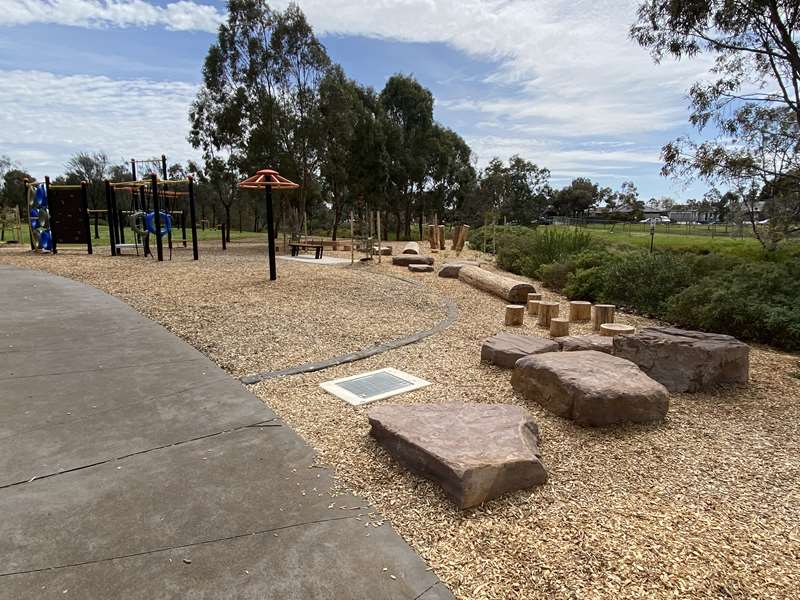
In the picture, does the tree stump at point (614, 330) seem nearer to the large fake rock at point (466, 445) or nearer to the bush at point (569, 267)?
the large fake rock at point (466, 445)

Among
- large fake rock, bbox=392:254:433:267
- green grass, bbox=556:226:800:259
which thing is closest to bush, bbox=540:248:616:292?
green grass, bbox=556:226:800:259

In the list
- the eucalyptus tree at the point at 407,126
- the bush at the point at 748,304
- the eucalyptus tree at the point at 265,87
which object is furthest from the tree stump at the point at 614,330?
the eucalyptus tree at the point at 407,126

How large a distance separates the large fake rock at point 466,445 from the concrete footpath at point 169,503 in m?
0.44

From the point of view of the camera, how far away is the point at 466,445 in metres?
2.79

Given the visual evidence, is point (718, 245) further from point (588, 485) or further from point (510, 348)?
point (588, 485)

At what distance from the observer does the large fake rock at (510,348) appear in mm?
4770

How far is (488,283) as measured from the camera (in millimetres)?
10266

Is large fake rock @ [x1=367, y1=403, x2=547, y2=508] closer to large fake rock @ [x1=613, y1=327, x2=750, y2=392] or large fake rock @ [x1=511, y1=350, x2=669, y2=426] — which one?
large fake rock @ [x1=511, y1=350, x2=669, y2=426]

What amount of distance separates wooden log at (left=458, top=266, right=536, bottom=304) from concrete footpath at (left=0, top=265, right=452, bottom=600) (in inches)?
250

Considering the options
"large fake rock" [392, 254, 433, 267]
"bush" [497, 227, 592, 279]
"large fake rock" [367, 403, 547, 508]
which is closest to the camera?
"large fake rock" [367, 403, 547, 508]

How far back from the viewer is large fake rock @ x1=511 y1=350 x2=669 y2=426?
11.5 feet

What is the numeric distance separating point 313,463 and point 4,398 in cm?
253

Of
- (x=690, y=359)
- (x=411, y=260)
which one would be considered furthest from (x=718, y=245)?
(x=690, y=359)

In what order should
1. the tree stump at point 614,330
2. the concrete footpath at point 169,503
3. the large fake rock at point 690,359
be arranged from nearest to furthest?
the concrete footpath at point 169,503 < the large fake rock at point 690,359 < the tree stump at point 614,330
